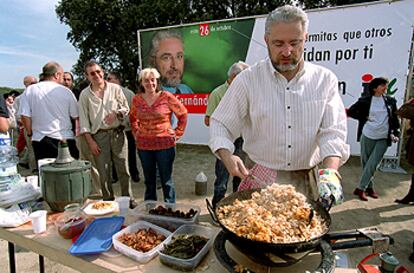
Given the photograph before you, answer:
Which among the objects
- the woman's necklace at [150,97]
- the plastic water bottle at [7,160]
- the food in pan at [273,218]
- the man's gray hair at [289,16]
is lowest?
the food in pan at [273,218]

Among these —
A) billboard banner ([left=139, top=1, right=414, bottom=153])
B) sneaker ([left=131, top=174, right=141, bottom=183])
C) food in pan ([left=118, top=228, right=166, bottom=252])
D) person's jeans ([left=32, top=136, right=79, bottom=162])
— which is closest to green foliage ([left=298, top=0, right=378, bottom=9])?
billboard banner ([left=139, top=1, right=414, bottom=153])

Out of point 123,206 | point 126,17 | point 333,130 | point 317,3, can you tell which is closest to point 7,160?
point 123,206

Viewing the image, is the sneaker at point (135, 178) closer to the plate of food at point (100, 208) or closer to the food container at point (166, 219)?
the plate of food at point (100, 208)

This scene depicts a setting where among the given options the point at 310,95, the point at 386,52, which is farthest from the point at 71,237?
the point at 386,52

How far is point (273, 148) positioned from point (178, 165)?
4.65 m

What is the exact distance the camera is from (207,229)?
142cm

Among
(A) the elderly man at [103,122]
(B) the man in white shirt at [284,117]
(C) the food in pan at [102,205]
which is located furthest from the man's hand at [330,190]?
(A) the elderly man at [103,122]

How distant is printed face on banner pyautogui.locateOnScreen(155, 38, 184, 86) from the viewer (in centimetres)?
664

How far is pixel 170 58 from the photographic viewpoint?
265 inches

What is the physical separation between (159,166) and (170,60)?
412 cm

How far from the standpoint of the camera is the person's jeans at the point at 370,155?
150 inches

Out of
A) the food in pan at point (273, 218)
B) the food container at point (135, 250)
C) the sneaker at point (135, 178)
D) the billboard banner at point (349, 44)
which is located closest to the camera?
the food in pan at point (273, 218)

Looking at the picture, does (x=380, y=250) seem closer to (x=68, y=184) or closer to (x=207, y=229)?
(x=207, y=229)

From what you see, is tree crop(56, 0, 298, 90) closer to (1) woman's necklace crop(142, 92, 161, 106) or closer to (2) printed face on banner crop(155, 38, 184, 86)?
(2) printed face on banner crop(155, 38, 184, 86)
